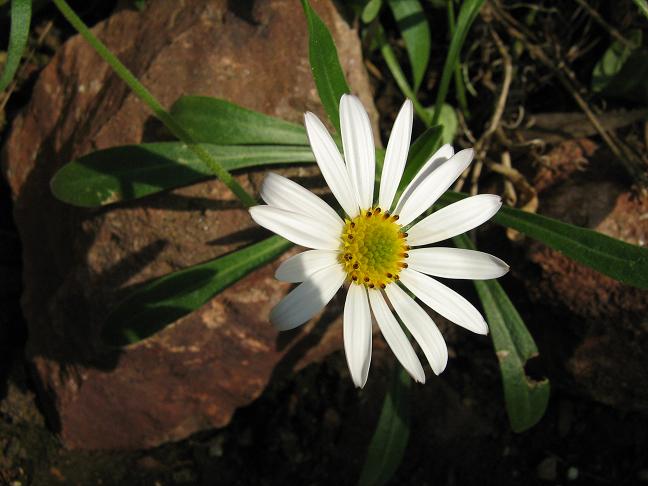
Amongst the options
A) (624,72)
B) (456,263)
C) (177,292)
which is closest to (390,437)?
(456,263)

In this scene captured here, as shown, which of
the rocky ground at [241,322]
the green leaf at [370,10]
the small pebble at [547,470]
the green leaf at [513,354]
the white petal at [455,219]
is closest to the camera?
the white petal at [455,219]

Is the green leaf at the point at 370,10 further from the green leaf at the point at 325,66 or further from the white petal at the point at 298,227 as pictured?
the white petal at the point at 298,227

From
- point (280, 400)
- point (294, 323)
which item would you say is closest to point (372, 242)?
point (294, 323)

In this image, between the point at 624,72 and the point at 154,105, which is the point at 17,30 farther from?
the point at 624,72

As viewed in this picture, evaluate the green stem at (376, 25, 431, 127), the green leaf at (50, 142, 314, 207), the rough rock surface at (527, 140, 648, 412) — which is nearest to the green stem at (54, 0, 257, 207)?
the green leaf at (50, 142, 314, 207)

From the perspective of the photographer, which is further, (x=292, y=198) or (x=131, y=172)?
(x=131, y=172)

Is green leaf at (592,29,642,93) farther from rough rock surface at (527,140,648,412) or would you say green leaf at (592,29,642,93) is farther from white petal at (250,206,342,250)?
white petal at (250,206,342,250)

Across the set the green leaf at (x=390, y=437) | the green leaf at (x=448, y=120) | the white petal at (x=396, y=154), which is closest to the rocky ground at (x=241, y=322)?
the green leaf at (x=448, y=120)
